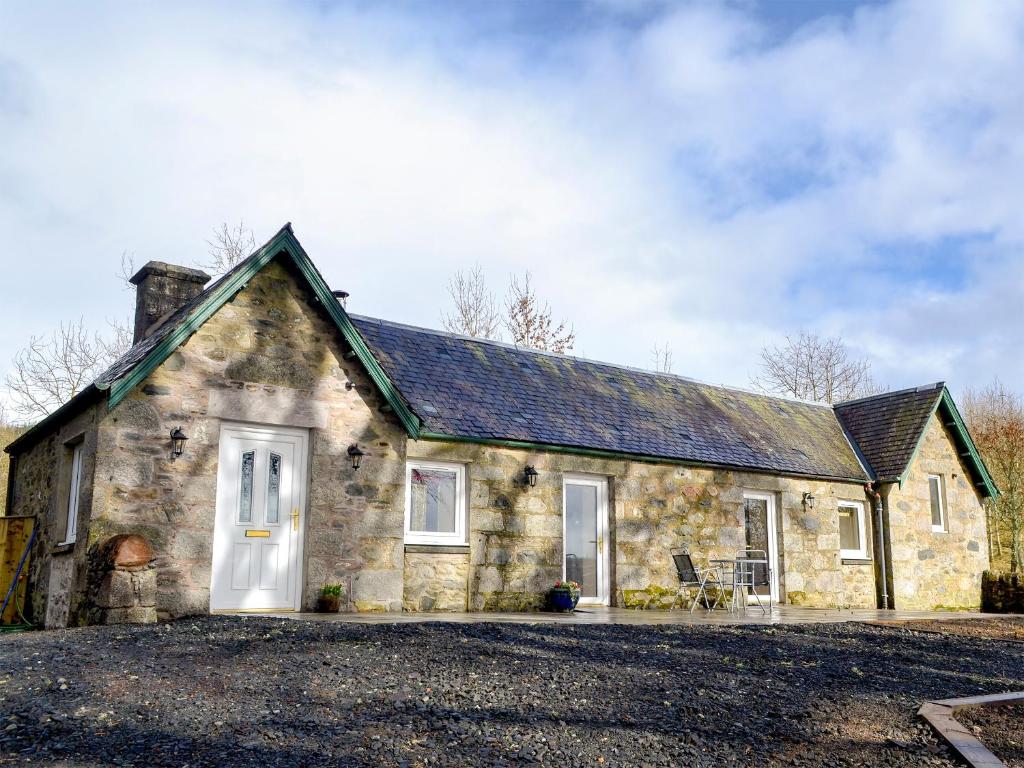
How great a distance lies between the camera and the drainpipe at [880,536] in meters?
17.8

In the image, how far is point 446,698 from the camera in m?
5.72

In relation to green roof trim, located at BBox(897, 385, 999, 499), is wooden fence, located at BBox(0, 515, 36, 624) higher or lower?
lower

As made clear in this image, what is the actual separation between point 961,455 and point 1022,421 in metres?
6.25

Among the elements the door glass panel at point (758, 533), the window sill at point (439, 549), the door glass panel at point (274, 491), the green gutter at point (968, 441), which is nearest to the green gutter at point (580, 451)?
the door glass panel at point (758, 533)

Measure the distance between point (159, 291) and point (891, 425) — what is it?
48.7 feet

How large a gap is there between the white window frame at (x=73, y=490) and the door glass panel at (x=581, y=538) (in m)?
6.91

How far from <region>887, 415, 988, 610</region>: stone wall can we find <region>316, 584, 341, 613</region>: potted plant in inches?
466

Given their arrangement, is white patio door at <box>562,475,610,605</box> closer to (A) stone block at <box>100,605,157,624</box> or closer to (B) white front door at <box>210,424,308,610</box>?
(B) white front door at <box>210,424,308,610</box>

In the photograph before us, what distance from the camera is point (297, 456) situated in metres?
11.3

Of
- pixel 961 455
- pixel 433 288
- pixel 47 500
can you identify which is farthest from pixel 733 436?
pixel 433 288

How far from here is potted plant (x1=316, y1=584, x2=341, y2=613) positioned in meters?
10.9

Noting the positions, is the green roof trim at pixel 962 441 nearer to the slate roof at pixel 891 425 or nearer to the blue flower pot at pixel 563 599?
the slate roof at pixel 891 425

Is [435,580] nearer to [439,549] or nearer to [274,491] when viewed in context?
[439,549]

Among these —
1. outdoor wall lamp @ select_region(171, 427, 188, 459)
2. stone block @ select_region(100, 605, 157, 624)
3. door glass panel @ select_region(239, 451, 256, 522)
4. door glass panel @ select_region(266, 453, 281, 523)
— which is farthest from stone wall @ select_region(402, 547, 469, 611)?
stone block @ select_region(100, 605, 157, 624)
